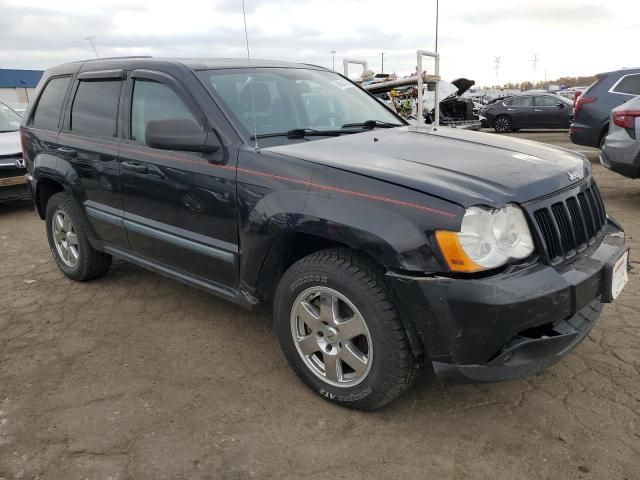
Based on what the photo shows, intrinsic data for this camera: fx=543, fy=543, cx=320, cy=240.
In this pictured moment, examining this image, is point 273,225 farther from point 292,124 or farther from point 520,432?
point 520,432

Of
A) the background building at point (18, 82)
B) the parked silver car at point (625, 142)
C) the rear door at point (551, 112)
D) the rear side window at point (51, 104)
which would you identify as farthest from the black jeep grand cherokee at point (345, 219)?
the background building at point (18, 82)

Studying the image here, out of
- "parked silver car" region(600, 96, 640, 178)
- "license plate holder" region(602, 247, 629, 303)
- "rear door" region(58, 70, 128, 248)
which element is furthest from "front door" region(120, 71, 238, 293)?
"parked silver car" region(600, 96, 640, 178)

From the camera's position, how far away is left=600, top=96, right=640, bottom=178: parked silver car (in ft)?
20.3

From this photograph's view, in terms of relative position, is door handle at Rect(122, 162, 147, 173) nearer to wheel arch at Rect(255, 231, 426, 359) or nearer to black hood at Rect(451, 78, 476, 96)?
wheel arch at Rect(255, 231, 426, 359)

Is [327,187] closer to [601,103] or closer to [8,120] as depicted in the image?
[8,120]

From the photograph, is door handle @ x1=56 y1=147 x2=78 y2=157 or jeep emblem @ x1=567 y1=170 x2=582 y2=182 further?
door handle @ x1=56 y1=147 x2=78 y2=157

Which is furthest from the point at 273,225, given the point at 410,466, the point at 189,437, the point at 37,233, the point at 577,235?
the point at 37,233

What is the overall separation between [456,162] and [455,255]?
0.67 meters

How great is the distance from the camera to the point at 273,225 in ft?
8.93

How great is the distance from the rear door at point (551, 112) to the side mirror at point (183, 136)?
58.1 feet

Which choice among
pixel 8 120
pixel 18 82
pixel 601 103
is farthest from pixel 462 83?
pixel 18 82

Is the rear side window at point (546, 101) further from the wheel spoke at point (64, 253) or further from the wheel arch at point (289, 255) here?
the wheel arch at point (289, 255)

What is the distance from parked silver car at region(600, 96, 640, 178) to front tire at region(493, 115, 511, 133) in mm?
13124

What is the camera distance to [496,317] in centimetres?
218
